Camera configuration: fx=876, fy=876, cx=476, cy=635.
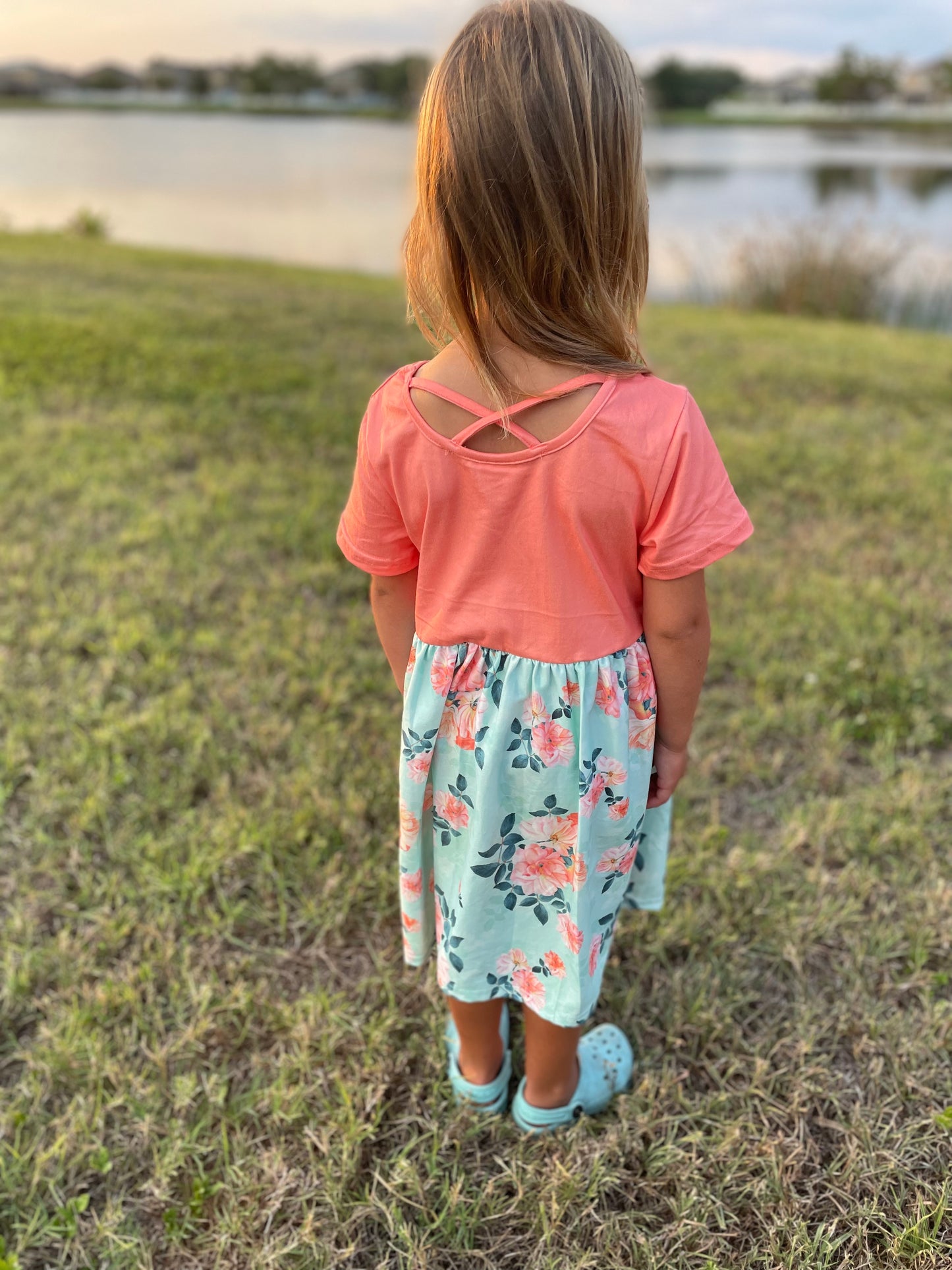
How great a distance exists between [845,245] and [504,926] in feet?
26.0

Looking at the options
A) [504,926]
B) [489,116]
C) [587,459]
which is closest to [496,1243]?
[504,926]

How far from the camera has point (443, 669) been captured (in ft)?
3.81

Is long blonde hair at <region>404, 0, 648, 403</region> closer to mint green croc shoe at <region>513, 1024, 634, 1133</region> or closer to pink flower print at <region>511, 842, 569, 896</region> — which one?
pink flower print at <region>511, 842, 569, 896</region>

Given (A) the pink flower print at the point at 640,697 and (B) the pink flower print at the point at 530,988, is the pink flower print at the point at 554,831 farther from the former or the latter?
(B) the pink flower print at the point at 530,988

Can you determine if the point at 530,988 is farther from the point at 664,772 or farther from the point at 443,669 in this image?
the point at 443,669

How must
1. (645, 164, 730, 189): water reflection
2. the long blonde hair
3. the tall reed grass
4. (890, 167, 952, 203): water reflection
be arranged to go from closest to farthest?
1. the long blonde hair
2. the tall reed grass
3. (890, 167, 952, 203): water reflection
4. (645, 164, 730, 189): water reflection

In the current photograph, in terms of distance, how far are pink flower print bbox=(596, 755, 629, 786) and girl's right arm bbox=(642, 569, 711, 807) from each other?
11 cm

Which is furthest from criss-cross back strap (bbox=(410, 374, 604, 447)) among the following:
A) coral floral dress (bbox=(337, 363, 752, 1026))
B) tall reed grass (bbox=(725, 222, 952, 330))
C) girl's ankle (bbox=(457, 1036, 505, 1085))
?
tall reed grass (bbox=(725, 222, 952, 330))

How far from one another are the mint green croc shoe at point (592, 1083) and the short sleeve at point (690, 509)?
37.5 inches

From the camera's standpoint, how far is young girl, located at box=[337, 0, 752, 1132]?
92 centimetres

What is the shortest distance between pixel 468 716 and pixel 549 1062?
636 mm

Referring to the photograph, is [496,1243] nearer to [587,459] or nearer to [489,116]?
[587,459]

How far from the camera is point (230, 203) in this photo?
16719 mm

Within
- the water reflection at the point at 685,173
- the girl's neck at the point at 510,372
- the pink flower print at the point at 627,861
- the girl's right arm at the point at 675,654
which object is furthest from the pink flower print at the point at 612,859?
the water reflection at the point at 685,173
